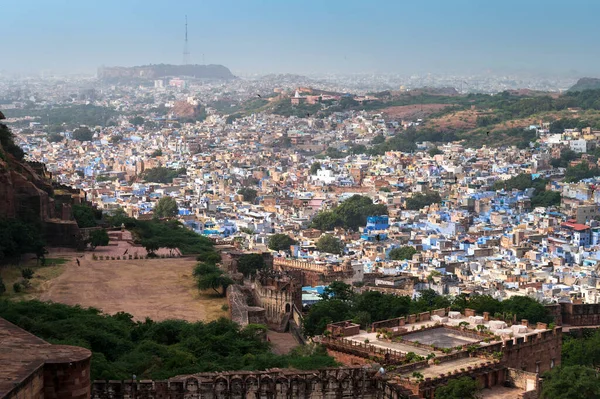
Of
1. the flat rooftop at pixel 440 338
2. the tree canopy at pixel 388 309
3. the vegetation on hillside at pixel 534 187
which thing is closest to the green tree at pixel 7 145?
the tree canopy at pixel 388 309

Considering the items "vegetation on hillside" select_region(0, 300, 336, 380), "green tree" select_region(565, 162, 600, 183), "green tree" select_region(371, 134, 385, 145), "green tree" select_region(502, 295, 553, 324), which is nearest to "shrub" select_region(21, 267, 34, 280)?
"vegetation on hillside" select_region(0, 300, 336, 380)

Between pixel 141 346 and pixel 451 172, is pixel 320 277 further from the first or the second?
pixel 451 172

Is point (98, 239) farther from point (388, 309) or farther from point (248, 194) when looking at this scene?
point (248, 194)

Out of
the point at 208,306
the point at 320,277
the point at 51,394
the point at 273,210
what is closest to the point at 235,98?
the point at 273,210

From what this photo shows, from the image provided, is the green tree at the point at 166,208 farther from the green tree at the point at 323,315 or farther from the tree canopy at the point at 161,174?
the green tree at the point at 323,315

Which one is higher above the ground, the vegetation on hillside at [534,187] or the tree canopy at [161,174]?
the vegetation on hillside at [534,187]

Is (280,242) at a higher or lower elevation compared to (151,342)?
lower

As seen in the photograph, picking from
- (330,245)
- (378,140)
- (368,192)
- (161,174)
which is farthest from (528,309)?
(378,140)
